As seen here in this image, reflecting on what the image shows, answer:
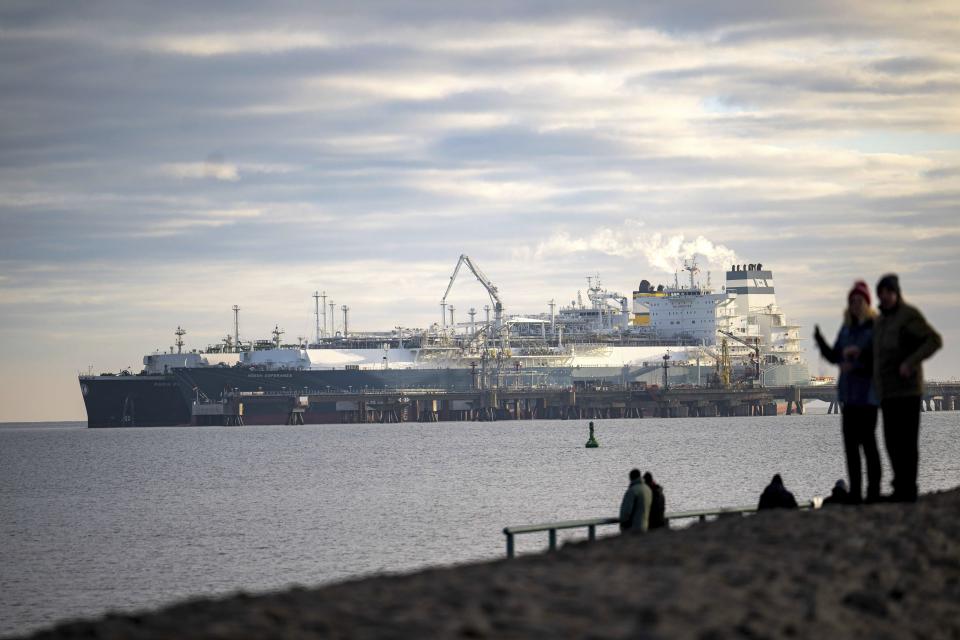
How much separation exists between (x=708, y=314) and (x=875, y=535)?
526ft

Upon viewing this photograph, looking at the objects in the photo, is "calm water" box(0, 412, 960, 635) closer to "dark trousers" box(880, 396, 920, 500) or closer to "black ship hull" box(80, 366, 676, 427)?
"dark trousers" box(880, 396, 920, 500)

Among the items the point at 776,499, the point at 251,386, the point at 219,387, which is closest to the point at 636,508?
the point at 776,499

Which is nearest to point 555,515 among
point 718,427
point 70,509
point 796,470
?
point 70,509

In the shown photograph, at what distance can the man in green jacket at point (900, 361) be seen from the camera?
1430 cm

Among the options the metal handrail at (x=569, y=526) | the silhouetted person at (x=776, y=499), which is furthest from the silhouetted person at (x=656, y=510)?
the silhouetted person at (x=776, y=499)

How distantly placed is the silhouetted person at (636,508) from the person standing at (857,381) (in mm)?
3017

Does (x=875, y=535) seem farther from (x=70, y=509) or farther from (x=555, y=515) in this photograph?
(x=70, y=509)

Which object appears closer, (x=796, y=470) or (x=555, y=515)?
(x=555, y=515)

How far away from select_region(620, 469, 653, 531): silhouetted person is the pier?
13229 cm

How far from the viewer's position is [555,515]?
1596 inches

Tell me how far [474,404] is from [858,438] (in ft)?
462

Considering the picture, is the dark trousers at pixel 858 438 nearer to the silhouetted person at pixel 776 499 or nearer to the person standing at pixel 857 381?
the person standing at pixel 857 381

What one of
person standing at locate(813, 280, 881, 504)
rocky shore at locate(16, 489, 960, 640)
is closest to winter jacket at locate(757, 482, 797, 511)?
person standing at locate(813, 280, 881, 504)

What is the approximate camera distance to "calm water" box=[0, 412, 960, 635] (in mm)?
31250
